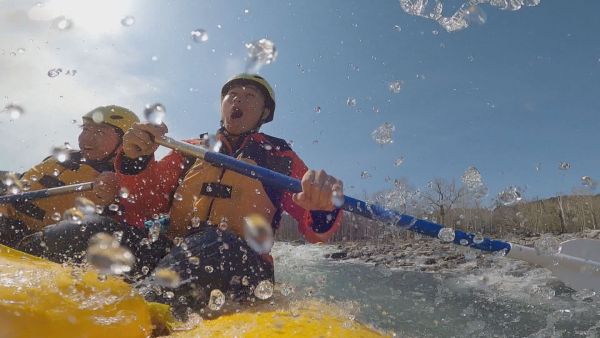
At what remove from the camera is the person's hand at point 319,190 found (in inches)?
96.3

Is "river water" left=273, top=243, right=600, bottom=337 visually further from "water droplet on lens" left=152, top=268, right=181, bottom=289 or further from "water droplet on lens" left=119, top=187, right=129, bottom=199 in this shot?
"water droplet on lens" left=119, top=187, right=129, bottom=199

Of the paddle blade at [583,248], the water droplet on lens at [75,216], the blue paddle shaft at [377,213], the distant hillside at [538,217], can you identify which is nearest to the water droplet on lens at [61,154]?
the water droplet on lens at [75,216]

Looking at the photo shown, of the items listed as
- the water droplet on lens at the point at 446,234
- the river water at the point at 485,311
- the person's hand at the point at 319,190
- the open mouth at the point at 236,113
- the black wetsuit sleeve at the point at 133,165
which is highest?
the open mouth at the point at 236,113

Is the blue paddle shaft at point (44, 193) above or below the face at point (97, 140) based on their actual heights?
below

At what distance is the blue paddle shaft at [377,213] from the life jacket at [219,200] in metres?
0.20

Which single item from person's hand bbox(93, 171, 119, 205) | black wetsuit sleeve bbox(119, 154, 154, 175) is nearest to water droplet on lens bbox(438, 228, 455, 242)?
black wetsuit sleeve bbox(119, 154, 154, 175)

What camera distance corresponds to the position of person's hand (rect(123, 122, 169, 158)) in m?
3.51

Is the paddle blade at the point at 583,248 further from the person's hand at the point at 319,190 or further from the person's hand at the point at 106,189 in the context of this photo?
the person's hand at the point at 106,189

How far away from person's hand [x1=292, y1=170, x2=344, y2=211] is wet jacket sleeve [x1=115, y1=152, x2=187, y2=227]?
1858mm

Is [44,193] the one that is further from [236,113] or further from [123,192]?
[236,113]

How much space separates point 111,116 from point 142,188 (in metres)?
1.25

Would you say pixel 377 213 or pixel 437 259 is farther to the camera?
pixel 437 259

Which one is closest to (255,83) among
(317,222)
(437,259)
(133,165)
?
(133,165)

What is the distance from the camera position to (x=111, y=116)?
15.0ft
